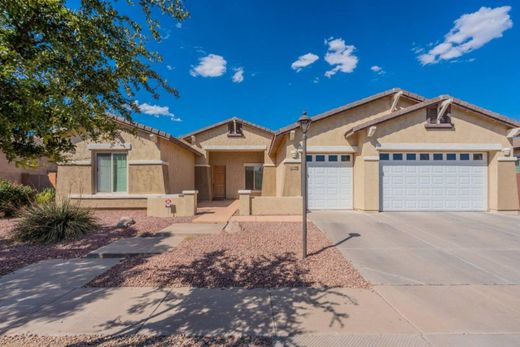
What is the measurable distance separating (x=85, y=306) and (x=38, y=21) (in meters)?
3.64

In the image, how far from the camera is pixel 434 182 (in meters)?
10.6

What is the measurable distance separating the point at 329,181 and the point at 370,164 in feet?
6.04

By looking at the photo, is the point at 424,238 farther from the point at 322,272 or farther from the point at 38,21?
the point at 38,21

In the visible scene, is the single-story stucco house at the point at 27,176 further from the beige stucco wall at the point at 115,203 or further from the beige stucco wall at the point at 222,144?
the beige stucco wall at the point at 222,144

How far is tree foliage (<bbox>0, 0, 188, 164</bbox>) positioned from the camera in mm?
2602

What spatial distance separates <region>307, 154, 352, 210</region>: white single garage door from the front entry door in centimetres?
895

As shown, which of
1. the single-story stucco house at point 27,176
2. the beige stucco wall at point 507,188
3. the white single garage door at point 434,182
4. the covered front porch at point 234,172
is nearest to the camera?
the beige stucco wall at point 507,188

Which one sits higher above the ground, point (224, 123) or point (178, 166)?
point (224, 123)

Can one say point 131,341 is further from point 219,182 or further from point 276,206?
point 219,182

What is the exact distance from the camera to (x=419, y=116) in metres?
10.6

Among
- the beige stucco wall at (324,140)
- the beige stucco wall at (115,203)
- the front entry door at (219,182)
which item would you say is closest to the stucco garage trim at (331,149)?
the beige stucco wall at (324,140)

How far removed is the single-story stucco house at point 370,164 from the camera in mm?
10328

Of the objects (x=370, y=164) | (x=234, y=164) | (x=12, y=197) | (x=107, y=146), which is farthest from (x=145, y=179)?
(x=370, y=164)

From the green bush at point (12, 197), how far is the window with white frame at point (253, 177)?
1197 centimetres
